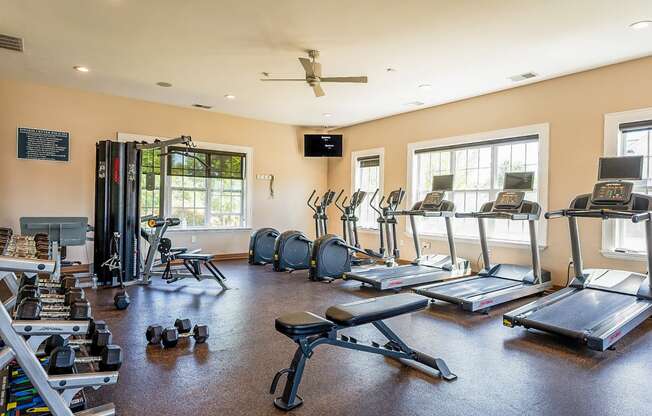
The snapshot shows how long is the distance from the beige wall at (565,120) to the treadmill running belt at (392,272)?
1.01m

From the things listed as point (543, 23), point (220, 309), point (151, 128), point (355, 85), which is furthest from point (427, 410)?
point (151, 128)

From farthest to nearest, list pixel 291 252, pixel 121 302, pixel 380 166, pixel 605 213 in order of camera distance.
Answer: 1. pixel 380 166
2. pixel 291 252
3. pixel 121 302
4. pixel 605 213

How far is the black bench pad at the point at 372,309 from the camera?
2461 mm

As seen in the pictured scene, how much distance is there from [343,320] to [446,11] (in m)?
3.02

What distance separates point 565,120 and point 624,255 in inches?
76.6

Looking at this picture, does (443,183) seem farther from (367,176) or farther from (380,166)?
(367,176)

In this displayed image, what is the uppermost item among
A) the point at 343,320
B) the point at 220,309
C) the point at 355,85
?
the point at 355,85

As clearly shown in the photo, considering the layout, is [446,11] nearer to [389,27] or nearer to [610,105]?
[389,27]

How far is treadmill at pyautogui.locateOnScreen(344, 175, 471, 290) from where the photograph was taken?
5684mm

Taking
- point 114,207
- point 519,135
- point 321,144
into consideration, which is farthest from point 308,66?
point 321,144

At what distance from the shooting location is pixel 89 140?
667cm

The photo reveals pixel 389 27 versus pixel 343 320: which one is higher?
pixel 389 27

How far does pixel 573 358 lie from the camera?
324cm

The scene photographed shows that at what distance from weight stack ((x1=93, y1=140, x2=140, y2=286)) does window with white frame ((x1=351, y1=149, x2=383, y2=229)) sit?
15.5 ft
